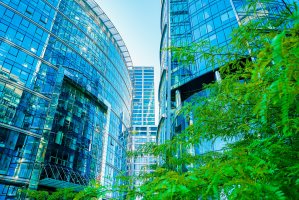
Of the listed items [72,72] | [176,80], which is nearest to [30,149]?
[72,72]

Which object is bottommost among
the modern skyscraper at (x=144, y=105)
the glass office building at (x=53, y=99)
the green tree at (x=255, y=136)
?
the green tree at (x=255, y=136)

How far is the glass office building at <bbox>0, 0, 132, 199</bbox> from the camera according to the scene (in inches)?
931

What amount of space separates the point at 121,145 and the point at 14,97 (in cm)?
2694

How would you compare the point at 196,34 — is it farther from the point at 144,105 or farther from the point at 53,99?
the point at 144,105

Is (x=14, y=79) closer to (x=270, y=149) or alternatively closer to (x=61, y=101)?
(x=61, y=101)

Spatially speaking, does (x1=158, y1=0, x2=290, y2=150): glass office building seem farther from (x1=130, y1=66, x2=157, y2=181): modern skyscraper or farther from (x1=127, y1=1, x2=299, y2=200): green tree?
(x1=130, y1=66, x2=157, y2=181): modern skyscraper

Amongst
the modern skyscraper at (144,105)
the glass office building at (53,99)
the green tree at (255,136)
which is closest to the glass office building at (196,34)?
the glass office building at (53,99)

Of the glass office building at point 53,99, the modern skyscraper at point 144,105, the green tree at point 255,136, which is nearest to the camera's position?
the green tree at point 255,136

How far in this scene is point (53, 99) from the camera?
2889 centimetres

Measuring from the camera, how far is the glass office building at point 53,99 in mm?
23641

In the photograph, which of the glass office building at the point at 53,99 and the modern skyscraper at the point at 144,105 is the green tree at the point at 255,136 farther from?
the modern skyscraper at the point at 144,105

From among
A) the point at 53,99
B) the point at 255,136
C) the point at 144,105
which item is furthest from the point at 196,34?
the point at 144,105


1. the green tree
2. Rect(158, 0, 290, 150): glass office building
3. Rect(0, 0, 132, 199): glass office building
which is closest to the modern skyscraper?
Rect(0, 0, 132, 199): glass office building

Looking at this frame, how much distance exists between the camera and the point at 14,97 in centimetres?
2452
